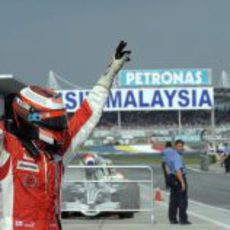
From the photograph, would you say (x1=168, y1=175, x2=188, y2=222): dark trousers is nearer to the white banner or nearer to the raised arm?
the raised arm

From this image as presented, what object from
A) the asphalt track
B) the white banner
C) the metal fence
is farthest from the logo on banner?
the metal fence

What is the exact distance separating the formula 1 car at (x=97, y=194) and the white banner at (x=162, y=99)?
80.7 m

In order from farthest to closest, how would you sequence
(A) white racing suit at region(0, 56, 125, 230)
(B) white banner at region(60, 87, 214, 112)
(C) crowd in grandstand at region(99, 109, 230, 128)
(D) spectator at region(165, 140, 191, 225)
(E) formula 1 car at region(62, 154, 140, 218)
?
(C) crowd in grandstand at region(99, 109, 230, 128) < (B) white banner at region(60, 87, 214, 112) < (E) formula 1 car at region(62, 154, 140, 218) < (D) spectator at region(165, 140, 191, 225) < (A) white racing suit at region(0, 56, 125, 230)

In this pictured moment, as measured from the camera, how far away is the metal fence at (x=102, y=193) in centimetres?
1606

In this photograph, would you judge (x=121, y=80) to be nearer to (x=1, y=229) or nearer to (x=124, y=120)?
(x=124, y=120)

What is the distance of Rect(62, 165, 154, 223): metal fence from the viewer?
52.7 feet

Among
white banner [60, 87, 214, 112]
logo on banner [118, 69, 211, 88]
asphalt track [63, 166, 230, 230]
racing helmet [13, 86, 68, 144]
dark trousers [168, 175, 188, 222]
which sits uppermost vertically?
logo on banner [118, 69, 211, 88]

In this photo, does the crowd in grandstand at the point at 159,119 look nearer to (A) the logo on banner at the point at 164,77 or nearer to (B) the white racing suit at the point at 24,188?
(A) the logo on banner at the point at 164,77

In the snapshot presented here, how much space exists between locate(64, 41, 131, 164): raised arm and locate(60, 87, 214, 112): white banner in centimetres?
9278

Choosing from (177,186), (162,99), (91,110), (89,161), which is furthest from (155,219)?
(162,99)

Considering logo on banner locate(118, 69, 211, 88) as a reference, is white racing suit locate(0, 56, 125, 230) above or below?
below

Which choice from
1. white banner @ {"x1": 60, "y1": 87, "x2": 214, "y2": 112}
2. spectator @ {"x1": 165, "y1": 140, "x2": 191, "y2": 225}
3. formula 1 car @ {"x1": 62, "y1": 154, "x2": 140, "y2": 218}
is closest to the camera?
spectator @ {"x1": 165, "y1": 140, "x2": 191, "y2": 225}

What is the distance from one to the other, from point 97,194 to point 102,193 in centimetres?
10

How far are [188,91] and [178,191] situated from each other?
83.6 m
